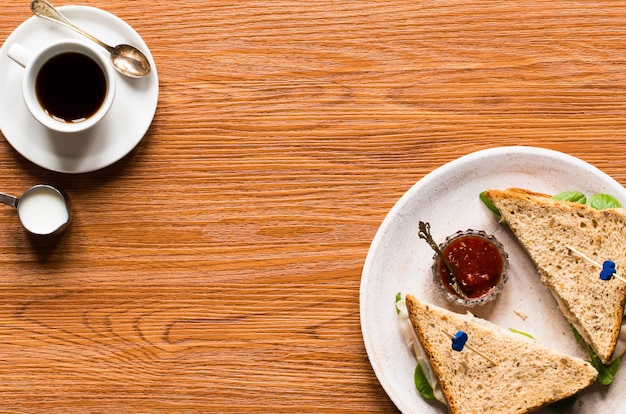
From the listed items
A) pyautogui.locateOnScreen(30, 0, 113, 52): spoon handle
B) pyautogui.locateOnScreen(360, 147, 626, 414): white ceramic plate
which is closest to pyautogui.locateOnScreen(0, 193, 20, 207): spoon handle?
pyautogui.locateOnScreen(30, 0, 113, 52): spoon handle

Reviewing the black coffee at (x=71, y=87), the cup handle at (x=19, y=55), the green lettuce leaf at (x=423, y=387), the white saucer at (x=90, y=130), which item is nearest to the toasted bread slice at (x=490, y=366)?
the green lettuce leaf at (x=423, y=387)

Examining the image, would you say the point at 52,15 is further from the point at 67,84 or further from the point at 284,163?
the point at 284,163

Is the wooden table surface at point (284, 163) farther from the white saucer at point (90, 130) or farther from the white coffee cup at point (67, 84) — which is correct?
the white coffee cup at point (67, 84)

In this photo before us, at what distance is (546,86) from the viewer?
2170 mm

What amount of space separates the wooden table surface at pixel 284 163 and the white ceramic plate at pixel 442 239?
7 cm

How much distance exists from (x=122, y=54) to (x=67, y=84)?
0.16 metres

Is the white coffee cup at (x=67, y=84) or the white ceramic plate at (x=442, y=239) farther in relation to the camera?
the white ceramic plate at (x=442, y=239)

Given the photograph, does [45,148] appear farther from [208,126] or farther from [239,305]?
[239,305]

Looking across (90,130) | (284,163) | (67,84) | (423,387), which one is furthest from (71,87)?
(423,387)

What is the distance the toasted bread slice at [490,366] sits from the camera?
2.08 meters

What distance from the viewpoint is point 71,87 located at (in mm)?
2072

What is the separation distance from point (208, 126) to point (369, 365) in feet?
2.63

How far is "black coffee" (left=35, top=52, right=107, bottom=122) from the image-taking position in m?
2.05

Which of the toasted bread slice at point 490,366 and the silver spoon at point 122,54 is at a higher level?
the silver spoon at point 122,54
